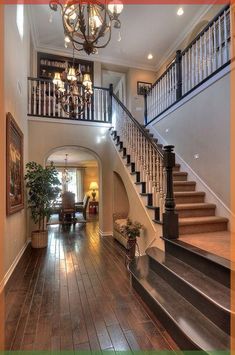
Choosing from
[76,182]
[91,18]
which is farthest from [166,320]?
[76,182]

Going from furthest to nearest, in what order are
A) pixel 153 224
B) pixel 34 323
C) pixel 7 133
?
pixel 153 224, pixel 7 133, pixel 34 323

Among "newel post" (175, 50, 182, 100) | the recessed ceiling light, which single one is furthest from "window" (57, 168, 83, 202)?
the recessed ceiling light

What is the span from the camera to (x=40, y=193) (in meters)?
4.56

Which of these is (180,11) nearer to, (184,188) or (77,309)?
(184,188)

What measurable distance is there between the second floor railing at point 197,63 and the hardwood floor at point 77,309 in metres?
3.72

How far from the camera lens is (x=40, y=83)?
5.55 m

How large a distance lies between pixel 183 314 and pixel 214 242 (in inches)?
42.7

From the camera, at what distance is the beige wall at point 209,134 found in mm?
3264

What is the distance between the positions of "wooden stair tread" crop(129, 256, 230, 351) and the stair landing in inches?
23.6

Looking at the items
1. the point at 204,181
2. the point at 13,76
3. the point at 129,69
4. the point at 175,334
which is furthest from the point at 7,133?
the point at 129,69

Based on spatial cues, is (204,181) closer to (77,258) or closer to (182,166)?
(182,166)

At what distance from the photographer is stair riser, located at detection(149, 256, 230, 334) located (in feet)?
5.16

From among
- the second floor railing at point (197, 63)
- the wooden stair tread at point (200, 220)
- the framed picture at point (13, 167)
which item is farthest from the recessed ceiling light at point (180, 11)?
the wooden stair tread at point (200, 220)

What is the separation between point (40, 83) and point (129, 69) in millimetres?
3478
